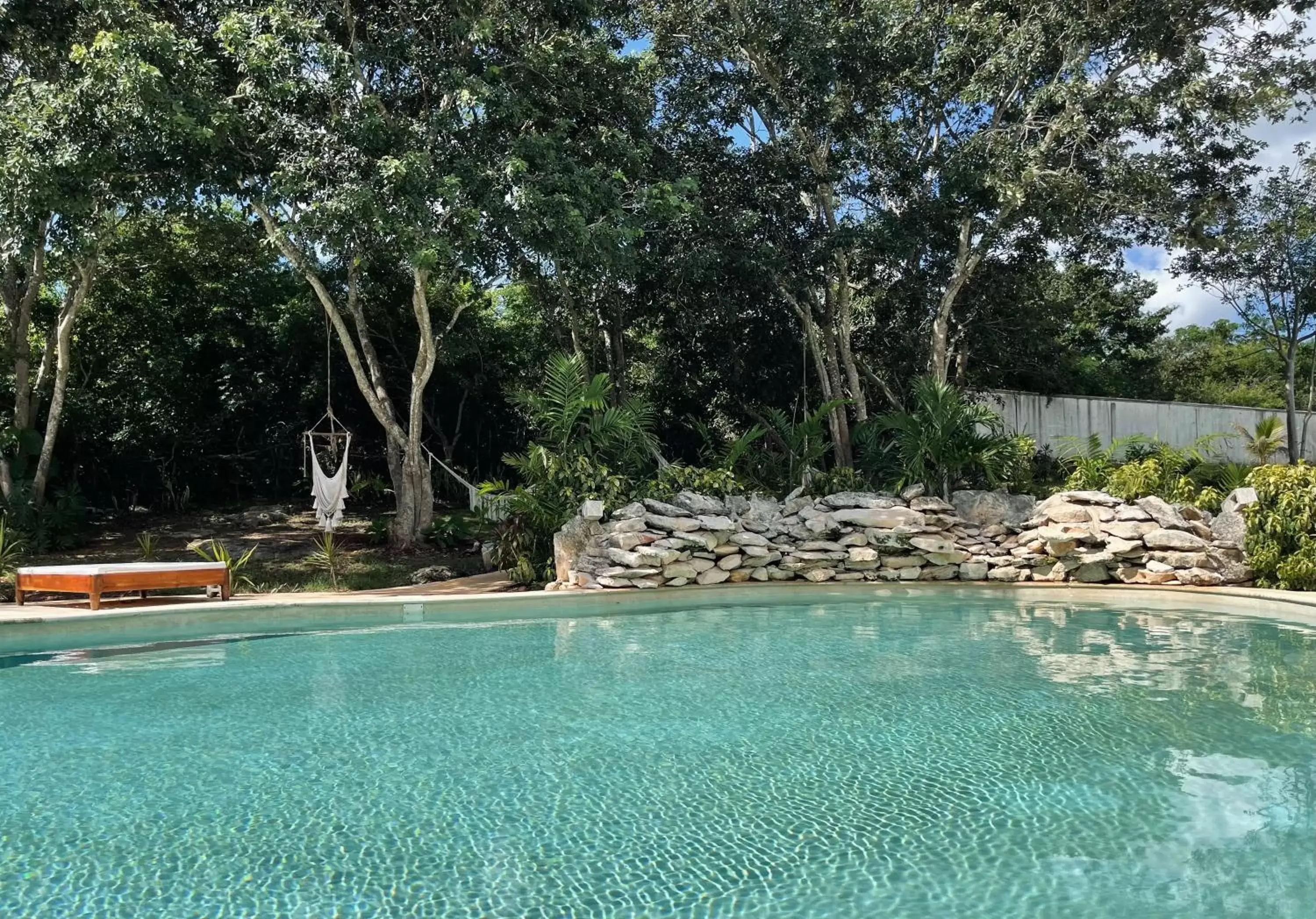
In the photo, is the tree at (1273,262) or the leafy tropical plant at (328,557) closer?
the leafy tropical plant at (328,557)

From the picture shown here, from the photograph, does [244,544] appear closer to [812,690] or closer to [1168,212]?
[812,690]

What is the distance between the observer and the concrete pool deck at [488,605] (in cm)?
663

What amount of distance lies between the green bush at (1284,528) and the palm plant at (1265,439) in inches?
326

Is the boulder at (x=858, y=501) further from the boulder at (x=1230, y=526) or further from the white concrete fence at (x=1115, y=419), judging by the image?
the white concrete fence at (x=1115, y=419)

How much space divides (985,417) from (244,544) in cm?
919

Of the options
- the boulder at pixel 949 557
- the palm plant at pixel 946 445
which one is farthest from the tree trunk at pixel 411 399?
the boulder at pixel 949 557

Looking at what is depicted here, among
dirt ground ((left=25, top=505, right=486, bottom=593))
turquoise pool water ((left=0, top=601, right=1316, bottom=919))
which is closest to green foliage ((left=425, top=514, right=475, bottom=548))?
dirt ground ((left=25, top=505, right=486, bottom=593))

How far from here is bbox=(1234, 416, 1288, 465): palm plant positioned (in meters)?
15.5

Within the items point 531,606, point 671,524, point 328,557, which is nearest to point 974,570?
point 671,524

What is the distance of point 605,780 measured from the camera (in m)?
3.50

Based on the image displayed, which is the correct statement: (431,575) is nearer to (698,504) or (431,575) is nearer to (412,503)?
(412,503)

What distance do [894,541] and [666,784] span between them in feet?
20.4

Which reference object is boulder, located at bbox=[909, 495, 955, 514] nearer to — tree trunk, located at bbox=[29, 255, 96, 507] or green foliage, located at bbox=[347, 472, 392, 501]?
green foliage, located at bbox=[347, 472, 392, 501]

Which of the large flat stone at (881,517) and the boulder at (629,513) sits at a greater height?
the boulder at (629,513)
